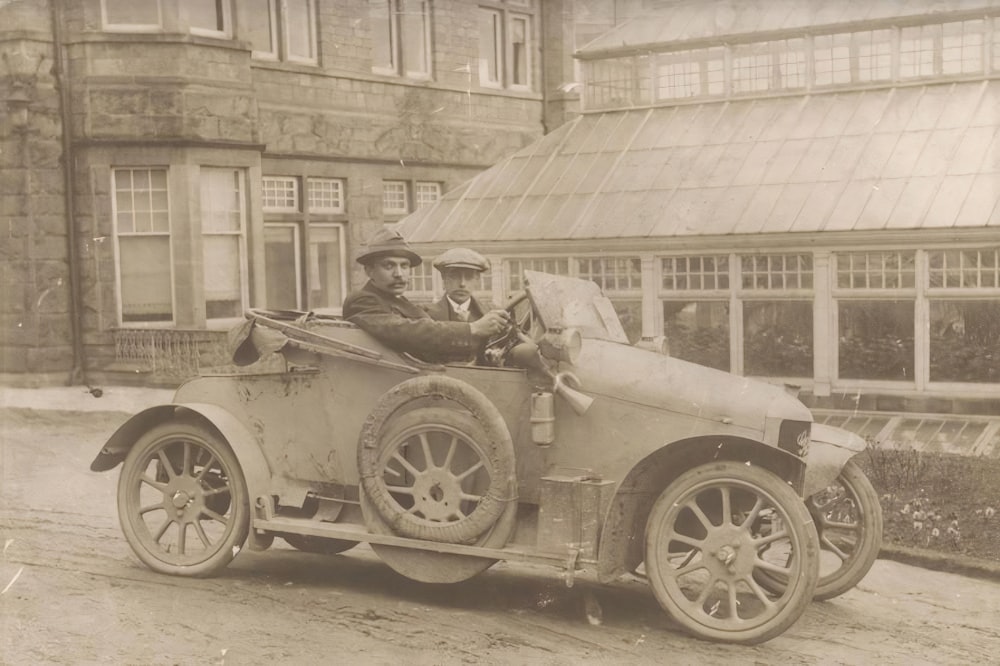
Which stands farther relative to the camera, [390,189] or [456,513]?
[390,189]

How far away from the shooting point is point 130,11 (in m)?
14.5

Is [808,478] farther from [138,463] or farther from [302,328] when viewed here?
[138,463]

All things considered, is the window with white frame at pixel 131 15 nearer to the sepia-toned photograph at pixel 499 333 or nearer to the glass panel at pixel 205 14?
the sepia-toned photograph at pixel 499 333

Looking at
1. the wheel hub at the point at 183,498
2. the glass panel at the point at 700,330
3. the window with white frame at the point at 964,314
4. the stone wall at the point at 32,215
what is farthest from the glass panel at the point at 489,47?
the wheel hub at the point at 183,498

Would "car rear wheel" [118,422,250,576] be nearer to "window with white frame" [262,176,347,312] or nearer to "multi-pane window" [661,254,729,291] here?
"multi-pane window" [661,254,729,291]

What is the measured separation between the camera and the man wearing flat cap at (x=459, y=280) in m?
7.20

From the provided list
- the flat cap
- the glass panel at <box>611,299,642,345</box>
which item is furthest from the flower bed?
the glass panel at <box>611,299,642,345</box>

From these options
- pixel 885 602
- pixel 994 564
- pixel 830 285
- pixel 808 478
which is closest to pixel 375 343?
pixel 808 478

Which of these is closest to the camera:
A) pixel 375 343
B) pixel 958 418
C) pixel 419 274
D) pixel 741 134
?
pixel 375 343

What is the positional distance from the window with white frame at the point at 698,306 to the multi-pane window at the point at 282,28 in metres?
7.41

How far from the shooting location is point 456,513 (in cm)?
562

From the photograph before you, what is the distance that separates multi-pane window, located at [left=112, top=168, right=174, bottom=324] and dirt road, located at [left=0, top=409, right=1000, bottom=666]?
8196mm

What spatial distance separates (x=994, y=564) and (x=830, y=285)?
514 cm

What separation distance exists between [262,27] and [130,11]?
7.80ft
